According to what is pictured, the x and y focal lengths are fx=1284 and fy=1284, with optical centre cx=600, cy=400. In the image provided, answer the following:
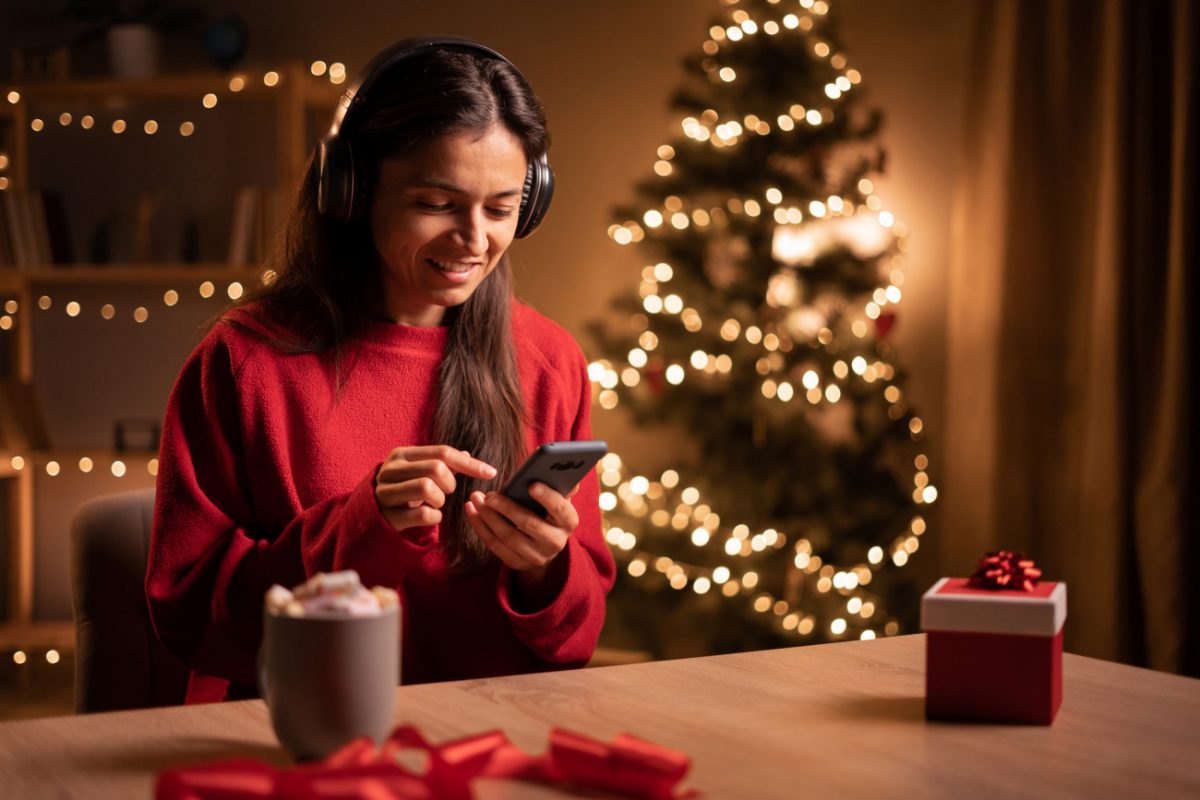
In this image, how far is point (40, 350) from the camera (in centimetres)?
421

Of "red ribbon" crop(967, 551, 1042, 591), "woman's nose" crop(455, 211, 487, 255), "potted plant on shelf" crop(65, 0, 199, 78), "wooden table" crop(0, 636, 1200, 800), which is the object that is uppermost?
"potted plant on shelf" crop(65, 0, 199, 78)

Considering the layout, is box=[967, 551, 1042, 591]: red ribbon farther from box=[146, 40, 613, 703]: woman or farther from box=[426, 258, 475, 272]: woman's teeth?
box=[426, 258, 475, 272]: woman's teeth

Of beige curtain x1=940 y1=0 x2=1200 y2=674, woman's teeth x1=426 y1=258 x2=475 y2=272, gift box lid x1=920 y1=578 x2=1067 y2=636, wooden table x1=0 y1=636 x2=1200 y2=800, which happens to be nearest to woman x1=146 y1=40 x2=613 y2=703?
woman's teeth x1=426 y1=258 x2=475 y2=272

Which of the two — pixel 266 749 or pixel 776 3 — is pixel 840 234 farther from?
pixel 266 749

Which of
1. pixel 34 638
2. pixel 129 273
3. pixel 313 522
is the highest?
pixel 129 273

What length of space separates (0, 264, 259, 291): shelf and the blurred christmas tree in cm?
126

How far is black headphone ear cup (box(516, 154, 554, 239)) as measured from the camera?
60.3 inches

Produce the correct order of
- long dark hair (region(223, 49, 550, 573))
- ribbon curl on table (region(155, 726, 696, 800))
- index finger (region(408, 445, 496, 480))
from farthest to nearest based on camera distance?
long dark hair (region(223, 49, 550, 573))
index finger (region(408, 445, 496, 480))
ribbon curl on table (region(155, 726, 696, 800))

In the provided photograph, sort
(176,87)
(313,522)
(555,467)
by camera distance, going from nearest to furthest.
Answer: (555,467) → (313,522) → (176,87)

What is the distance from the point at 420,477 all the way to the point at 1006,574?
497 millimetres

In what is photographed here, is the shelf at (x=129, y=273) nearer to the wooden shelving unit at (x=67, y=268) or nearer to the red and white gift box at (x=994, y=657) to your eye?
the wooden shelving unit at (x=67, y=268)

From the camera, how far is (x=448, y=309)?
160 cm

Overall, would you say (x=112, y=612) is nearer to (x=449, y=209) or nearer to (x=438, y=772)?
(x=449, y=209)

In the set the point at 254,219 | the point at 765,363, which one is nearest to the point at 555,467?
the point at 765,363
